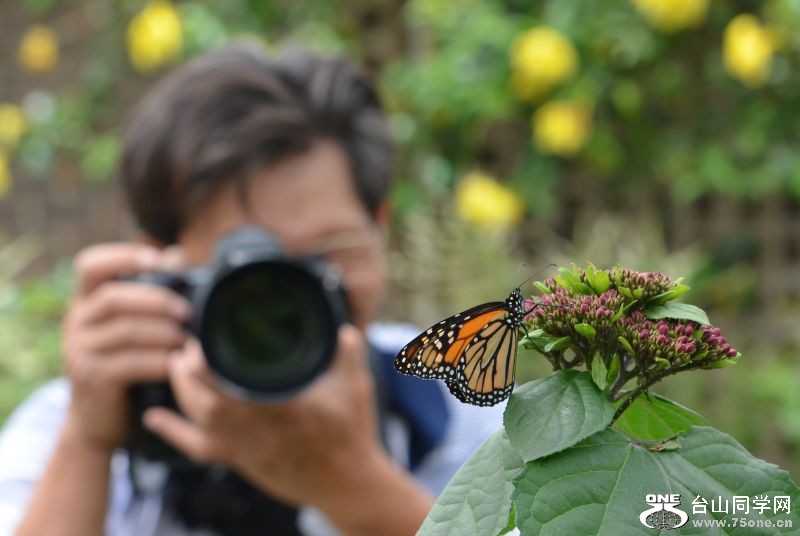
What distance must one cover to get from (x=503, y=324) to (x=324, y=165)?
737 mm

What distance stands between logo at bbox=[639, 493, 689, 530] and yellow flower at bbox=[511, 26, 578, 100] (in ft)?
5.40

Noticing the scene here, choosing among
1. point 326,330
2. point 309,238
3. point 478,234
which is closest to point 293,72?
point 309,238

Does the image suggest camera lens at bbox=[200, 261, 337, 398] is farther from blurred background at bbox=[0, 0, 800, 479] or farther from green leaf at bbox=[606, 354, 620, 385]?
blurred background at bbox=[0, 0, 800, 479]

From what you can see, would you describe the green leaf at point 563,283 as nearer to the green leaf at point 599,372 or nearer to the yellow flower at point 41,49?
the green leaf at point 599,372

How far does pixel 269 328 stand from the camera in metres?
0.79

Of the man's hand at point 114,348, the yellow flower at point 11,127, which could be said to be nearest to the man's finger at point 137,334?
the man's hand at point 114,348

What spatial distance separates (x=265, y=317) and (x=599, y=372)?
1.97 ft

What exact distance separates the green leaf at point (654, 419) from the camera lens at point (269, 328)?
540 mm

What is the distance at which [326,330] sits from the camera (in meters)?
0.79

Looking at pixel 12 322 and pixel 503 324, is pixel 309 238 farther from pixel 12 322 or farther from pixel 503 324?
pixel 12 322

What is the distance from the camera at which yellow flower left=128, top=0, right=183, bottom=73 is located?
2156 millimetres

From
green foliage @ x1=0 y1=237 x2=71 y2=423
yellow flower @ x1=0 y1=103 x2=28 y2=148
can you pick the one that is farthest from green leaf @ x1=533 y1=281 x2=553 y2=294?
yellow flower @ x1=0 y1=103 x2=28 y2=148

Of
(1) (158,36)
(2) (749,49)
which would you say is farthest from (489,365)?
(1) (158,36)

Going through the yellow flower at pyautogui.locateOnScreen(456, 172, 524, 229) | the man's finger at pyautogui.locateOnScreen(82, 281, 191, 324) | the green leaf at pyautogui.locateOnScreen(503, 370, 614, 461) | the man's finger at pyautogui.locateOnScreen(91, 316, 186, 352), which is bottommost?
the green leaf at pyautogui.locateOnScreen(503, 370, 614, 461)
